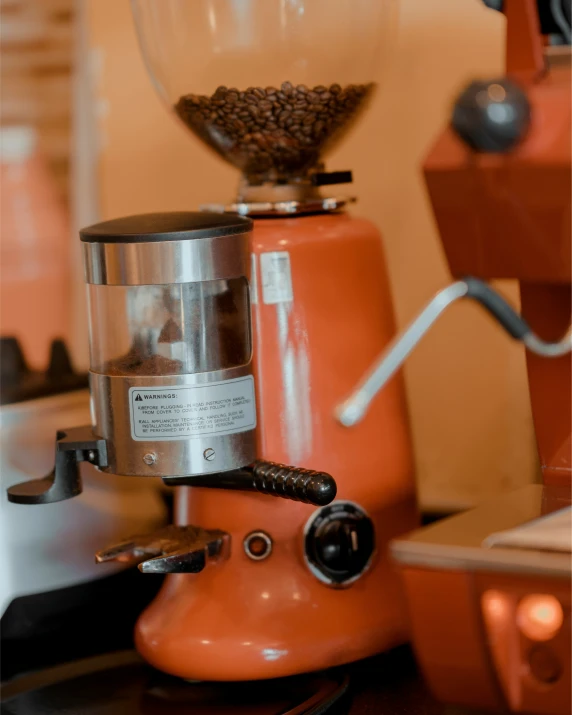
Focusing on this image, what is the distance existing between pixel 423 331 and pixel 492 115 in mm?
109

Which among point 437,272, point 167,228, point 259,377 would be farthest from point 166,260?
point 437,272

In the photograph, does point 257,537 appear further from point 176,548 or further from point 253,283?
point 253,283

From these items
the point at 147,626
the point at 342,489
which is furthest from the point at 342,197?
the point at 147,626

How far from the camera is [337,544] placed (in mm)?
760

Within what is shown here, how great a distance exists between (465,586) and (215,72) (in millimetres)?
449

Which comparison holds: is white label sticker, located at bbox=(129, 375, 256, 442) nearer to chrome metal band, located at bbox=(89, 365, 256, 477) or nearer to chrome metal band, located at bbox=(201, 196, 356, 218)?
chrome metal band, located at bbox=(89, 365, 256, 477)

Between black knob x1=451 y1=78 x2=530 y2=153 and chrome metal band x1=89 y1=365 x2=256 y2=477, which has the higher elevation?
black knob x1=451 y1=78 x2=530 y2=153

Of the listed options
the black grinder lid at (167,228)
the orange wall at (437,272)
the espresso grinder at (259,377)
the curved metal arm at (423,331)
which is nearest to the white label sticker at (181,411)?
the espresso grinder at (259,377)

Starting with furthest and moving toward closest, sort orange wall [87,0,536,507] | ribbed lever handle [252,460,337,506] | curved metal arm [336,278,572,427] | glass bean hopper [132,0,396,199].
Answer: orange wall [87,0,536,507]
glass bean hopper [132,0,396,199]
ribbed lever handle [252,460,337,506]
curved metal arm [336,278,572,427]

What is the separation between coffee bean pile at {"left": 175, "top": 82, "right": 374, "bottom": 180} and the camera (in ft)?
2.54

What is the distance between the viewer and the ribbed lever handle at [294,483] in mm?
665

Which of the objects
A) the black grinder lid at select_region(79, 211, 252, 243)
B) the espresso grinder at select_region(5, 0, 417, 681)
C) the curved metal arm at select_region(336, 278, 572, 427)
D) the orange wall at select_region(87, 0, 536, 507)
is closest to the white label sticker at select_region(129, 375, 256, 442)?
the espresso grinder at select_region(5, 0, 417, 681)

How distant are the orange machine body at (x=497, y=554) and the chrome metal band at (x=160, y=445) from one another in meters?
0.20

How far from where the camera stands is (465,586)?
53cm
